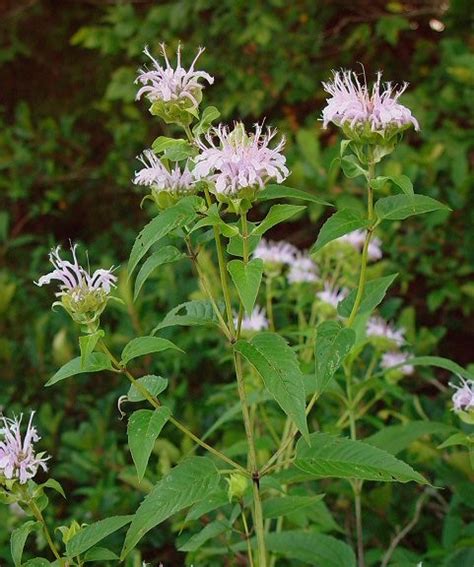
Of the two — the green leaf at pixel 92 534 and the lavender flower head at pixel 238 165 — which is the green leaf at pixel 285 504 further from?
the lavender flower head at pixel 238 165

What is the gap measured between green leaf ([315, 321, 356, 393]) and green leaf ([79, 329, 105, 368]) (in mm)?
195

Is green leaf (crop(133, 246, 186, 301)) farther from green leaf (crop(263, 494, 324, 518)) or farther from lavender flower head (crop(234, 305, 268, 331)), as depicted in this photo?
lavender flower head (crop(234, 305, 268, 331))

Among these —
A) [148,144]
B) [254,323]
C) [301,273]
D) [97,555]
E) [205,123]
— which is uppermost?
[148,144]

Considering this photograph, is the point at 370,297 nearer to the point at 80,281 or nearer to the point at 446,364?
the point at 446,364

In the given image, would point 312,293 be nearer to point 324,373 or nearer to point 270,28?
point 324,373

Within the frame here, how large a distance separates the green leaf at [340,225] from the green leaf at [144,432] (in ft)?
0.66

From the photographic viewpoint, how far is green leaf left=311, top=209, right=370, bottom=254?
2.61 feet

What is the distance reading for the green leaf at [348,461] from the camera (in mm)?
755

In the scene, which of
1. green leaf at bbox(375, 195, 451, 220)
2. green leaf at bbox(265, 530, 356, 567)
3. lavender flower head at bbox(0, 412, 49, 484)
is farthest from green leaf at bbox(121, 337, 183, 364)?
green leaf at bbox(265, 530, 356, 567)

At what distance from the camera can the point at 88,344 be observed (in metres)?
0.74

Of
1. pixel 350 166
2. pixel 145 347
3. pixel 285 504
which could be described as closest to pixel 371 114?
pixel 350 166

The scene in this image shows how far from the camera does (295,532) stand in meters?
1.06

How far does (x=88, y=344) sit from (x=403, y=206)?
325 millimetres

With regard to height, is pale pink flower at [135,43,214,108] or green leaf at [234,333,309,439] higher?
pale pink flower at [135,43,214,108]
